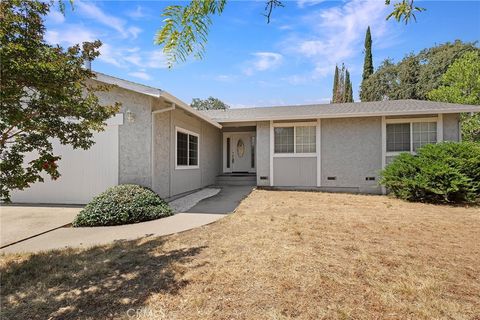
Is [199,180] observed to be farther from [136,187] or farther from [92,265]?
[92,265]

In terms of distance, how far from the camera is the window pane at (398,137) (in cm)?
1086

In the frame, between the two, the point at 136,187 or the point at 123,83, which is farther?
the point at 123,83

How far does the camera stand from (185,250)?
4.51 metres

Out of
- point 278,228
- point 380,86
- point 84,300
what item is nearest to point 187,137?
point 278,228

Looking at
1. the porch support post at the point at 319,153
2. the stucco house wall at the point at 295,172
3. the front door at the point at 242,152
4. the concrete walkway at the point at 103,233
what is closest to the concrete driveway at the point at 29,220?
the concrete walkway at the point at 103,233

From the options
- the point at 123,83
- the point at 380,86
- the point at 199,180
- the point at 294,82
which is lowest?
the point at 199,180

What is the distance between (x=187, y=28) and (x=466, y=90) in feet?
72.7

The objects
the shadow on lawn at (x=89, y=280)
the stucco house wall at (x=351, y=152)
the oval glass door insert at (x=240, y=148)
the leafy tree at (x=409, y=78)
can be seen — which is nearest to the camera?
the shadow on lawn at (x=89, y=280)

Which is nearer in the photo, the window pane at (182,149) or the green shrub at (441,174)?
the green shrub at (441,174)

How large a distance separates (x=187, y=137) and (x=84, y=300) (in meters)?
7.79

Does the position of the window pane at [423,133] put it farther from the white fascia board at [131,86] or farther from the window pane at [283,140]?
the white fascia board at [131,86]

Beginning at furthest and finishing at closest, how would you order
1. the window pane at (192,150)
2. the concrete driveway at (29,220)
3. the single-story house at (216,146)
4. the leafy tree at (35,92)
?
the window pane at (192,150) → the single-story house at (216,146) → the concrete driveway at (29,220) → the leafy tree at (35,92)

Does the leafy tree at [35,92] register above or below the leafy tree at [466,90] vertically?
below

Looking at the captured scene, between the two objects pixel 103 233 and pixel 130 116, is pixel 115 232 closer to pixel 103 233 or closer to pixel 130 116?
pixel 103 233
